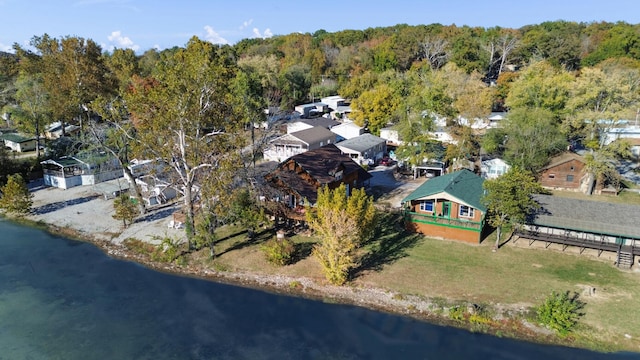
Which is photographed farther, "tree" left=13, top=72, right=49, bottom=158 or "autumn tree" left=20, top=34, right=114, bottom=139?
"tree" left=13, top=72, right=49, bottom=158

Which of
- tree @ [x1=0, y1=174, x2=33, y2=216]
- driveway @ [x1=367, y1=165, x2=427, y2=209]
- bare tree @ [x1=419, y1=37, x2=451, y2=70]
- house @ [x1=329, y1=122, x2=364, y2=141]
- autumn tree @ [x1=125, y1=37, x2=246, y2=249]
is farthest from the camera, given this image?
bare tree @ [x1=419, y1=37, x2=451, y2=70]

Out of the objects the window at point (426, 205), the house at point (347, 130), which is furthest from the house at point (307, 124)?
the window at point (426, 205)

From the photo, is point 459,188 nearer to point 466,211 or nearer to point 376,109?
point 466,211

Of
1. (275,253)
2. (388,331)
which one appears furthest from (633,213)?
(275,253)

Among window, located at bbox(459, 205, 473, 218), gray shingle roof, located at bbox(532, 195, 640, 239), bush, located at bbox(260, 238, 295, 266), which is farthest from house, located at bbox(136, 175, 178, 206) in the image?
gray shingle roof, located at bbox(532, 195, 640, 239)

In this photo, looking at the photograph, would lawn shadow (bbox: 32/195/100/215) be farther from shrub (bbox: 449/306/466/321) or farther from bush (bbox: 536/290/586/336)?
bush (bbox: 536/290/586/336)

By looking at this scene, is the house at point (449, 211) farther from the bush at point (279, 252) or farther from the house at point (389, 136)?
the house at point (389, 136)

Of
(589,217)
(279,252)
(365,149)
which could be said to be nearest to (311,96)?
(365,149)
